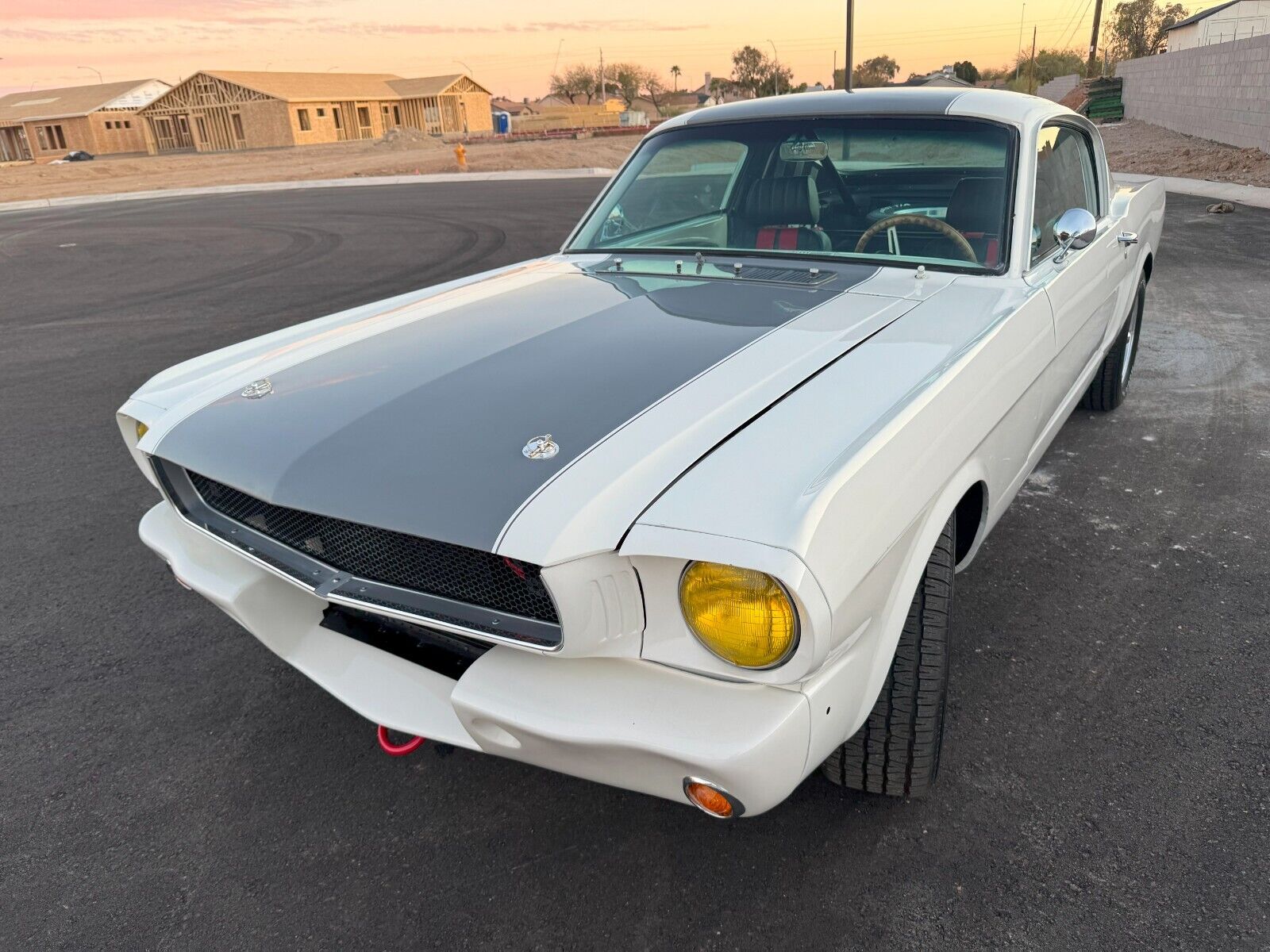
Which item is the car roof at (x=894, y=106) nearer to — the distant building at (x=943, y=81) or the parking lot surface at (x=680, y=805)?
the parking lot surface at (x=680, y=805)

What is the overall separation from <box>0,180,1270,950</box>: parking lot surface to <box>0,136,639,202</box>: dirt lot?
2306 centimetres

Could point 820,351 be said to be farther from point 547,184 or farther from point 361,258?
point 547,184

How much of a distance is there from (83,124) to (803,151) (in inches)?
2850

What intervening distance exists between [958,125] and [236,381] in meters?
2.40

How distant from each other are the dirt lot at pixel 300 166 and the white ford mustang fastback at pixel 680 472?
2302 centimetres

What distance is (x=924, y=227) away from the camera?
288cm

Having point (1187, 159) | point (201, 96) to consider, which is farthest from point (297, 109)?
point (1187, 159)

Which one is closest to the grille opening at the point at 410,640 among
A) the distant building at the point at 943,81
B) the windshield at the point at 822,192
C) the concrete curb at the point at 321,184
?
the windshield at the point at 822,192

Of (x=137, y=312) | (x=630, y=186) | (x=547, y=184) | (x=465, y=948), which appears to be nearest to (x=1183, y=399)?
(x=630, y=186)

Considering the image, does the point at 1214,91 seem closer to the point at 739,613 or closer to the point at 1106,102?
the point at 1106,102

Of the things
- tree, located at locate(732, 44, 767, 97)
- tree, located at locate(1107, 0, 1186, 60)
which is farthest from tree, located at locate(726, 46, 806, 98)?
tree, located at locate(1107, 0, 1186, 60)

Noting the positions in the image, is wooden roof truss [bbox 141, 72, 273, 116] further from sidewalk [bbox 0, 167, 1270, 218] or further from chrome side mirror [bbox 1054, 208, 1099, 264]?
chrome side mirror [bbox 1054, 208, 1099, 264]

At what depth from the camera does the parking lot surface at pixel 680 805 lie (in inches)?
72.9

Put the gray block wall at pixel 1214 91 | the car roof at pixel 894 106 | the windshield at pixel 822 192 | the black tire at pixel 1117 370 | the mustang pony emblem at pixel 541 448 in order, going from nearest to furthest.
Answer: the mustang pony emblem at pixel 541 448, the windshield at pixel 822 192, the car roof at pixel 894 106, the black tire at pixel 1117 370, the gray block wall at pixel 1214 91
